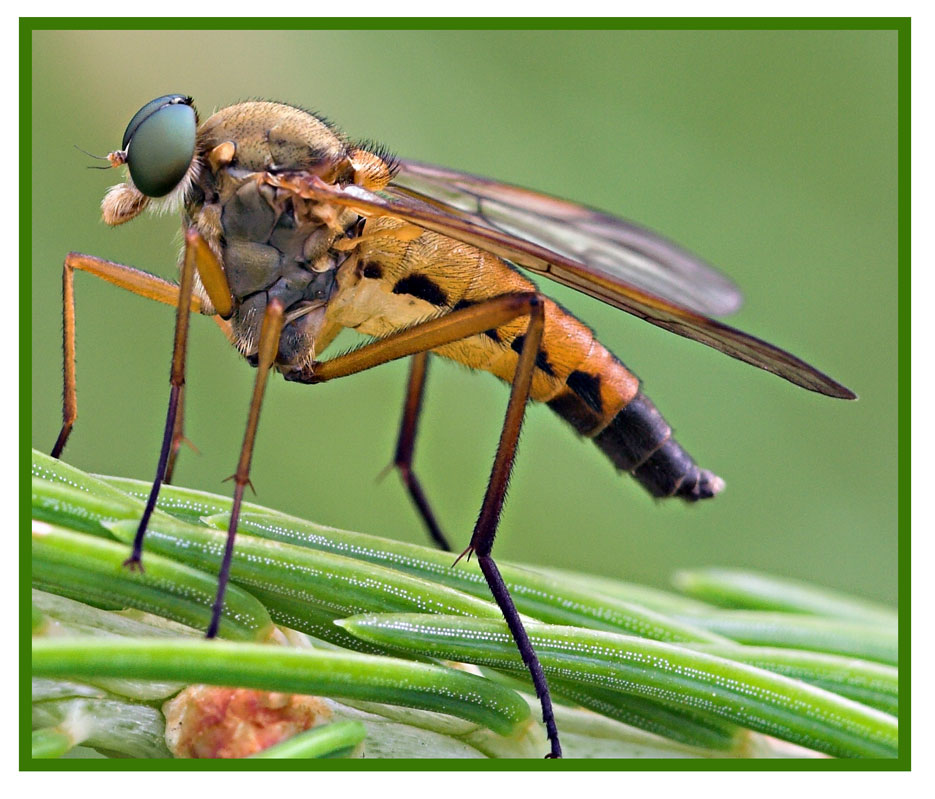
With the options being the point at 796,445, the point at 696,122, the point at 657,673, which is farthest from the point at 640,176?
the point at 657,673

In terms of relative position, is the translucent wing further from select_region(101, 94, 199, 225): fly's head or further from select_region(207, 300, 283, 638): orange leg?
select_region(207, 300, 283, 638): orange leg

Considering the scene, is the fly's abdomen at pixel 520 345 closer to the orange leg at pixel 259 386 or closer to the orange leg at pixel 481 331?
the orange leg at pixel 481 331

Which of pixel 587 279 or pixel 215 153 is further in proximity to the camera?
pixel 215 153

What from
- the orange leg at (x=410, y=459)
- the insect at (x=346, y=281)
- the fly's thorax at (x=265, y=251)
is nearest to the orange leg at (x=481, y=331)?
the insect at (x=346, y=281)

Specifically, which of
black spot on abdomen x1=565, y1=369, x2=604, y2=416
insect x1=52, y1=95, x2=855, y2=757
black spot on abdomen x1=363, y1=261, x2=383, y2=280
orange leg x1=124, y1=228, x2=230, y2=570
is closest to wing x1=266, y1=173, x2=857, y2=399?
insect x1=52, y1=95, x2=855, y2=757

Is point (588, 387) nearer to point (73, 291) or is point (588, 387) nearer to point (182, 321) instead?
point (182, 321)

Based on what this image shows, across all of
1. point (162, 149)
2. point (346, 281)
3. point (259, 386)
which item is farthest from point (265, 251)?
point (259, 386)

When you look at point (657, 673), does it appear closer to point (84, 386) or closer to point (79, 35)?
point (84, 386)

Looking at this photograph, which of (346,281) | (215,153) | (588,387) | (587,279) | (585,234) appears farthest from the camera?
(585,234)
